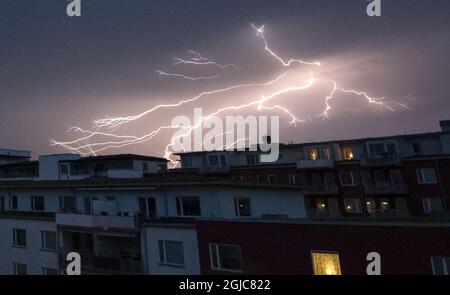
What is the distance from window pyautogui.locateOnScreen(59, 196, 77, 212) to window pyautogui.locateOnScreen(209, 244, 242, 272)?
604 inches

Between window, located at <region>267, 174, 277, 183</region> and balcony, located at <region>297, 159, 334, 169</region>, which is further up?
balcony, located at <region>297, 159, 334, 169</region>

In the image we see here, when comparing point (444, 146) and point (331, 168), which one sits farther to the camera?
point (331, 168)

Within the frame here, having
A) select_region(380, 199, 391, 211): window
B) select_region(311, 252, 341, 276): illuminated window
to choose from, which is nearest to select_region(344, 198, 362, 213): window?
select_region(380, 199, 391, 211): window

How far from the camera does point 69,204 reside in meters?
26.5

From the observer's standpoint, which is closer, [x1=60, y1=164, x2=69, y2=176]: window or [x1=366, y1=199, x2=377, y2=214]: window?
[x1=366, y1=199, x2=377, y2=214]: window

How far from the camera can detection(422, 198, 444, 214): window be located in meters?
35.6

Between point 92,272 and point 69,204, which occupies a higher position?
point 69,204

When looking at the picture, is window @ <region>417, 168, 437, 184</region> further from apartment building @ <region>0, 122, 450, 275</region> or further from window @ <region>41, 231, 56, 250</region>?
window @ <region>41, 231, 56, 250</region>

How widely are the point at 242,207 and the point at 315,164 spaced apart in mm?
25641

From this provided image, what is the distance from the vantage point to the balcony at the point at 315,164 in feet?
140

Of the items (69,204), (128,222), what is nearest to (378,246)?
(128,222)

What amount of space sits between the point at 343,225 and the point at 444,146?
34.1m

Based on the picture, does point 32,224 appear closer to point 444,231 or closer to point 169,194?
point 169,194

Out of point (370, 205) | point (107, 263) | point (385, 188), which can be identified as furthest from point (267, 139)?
point (107, 263)
